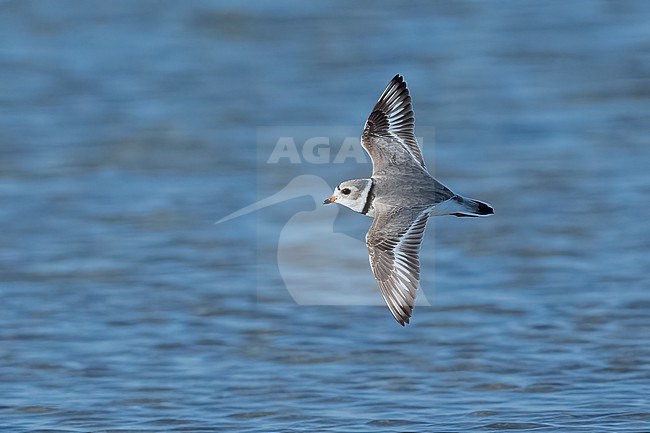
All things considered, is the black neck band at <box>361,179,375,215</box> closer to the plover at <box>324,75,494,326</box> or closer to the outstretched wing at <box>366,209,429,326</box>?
the plover at <box>324,75,494,326</box>

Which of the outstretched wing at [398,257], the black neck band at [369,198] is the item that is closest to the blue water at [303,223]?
the outstretched wing at [398,257]

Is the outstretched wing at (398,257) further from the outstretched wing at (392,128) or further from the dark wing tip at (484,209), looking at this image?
the outstretched wing at (392,128)

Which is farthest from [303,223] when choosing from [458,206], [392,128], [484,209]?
[484,209]

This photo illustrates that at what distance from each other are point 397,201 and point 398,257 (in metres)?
0.39

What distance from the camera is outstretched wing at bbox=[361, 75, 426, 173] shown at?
7.33 m

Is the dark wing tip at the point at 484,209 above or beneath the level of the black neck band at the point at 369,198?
beneath

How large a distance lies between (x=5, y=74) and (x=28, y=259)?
14.7 feet

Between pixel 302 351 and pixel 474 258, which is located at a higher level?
pixel 474 258

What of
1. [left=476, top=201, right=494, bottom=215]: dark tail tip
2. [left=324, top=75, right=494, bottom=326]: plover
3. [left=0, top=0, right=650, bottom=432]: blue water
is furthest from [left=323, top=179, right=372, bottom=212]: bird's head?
[left=0, top=0, right=650, bottom=432]: blue water

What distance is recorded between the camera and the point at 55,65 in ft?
45.6

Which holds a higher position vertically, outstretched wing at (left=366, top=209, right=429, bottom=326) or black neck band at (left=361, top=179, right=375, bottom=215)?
black neck band at (left=361, top=179, right=375, bottom=215)

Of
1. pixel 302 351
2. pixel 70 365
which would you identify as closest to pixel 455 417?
pixel 302 351

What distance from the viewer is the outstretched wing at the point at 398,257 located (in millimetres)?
6609

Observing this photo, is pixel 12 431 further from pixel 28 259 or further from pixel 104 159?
pixel 104 159
